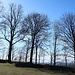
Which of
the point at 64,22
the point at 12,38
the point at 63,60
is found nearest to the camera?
the point at 12,38

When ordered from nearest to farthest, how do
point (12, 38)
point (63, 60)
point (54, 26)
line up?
1. point (12, 38)
2. point (54, 26)
3. point (63, 60)

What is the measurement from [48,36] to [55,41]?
585 cm

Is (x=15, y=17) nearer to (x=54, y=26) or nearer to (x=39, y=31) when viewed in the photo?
(x=39, y=31)

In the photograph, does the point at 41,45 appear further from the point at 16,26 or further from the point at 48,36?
the point at 16,26

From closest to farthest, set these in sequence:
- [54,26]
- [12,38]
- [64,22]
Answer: [12,38]
[64,22]
[54,26]

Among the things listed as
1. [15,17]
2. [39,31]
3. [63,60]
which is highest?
[15,17]

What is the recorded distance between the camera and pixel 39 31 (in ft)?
163

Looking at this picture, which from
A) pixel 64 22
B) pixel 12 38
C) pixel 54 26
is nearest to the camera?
pixel 12 38

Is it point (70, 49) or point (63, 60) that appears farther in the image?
point (63, 60)

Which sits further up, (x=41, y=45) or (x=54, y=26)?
(x=54, y=26)

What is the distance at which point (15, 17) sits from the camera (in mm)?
49750

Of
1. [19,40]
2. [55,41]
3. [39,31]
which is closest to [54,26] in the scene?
[55,41]

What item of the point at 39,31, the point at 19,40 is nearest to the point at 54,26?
the point at 39,31

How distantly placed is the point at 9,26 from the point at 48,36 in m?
9.95
